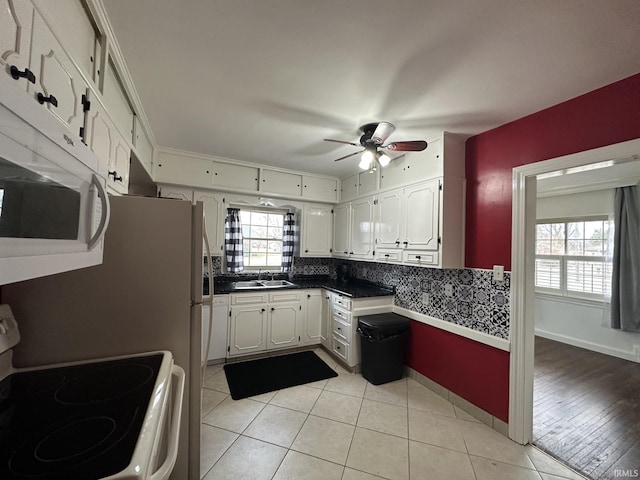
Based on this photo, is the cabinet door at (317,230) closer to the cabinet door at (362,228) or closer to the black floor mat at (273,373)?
A: the cabinet door at (362,228)

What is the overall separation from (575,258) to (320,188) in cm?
407

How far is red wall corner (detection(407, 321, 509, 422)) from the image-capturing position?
208 centimetres

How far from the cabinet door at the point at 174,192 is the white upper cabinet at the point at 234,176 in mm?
331

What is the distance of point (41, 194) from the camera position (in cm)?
58

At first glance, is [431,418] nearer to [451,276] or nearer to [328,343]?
[451,276]

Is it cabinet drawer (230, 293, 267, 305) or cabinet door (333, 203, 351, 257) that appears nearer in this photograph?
cabinet drawer (230, 293, 267, 305)

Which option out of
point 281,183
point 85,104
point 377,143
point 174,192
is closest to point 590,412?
point 377,143

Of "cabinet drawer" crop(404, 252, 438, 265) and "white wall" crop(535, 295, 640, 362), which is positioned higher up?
"cabinet drawer" crop(404, 252, 438, 265)

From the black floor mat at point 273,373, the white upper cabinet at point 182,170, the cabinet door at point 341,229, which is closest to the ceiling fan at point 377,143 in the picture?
the cabinet door at point 341,229

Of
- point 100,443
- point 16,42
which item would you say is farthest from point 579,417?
point 16,42

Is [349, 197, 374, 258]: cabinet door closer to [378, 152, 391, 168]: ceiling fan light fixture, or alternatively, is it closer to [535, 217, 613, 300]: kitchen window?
[378, 152, 391, 168]: ceiling fan light fixture

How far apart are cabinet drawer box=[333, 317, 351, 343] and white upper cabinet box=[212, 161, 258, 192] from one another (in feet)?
6.56

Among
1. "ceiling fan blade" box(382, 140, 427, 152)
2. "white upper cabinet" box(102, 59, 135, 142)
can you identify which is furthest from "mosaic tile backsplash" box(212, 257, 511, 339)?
"white upper cabinet" box(102, 59, 135, 142)

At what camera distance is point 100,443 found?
61cm
